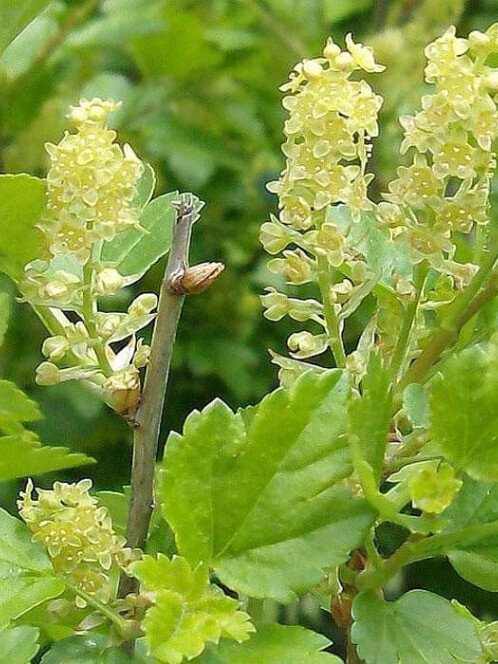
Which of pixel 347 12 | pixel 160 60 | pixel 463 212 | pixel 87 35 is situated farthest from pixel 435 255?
pixel 347 12

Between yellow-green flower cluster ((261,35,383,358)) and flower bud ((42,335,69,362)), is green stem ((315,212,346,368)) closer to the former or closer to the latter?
yellow-green flower cluster ((261,35,383,358))

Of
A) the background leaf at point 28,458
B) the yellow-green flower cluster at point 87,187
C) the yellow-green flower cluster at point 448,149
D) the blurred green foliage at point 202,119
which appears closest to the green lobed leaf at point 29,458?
the background leaf at point 28,458

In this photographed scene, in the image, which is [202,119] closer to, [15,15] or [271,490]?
[15,15]

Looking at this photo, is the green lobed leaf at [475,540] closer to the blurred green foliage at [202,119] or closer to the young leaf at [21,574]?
the young leaf at [21,574]

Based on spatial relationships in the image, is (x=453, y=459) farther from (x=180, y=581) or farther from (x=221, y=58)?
(x=221, y=58)

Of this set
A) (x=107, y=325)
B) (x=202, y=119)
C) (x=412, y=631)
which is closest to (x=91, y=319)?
(x=107, y=325)

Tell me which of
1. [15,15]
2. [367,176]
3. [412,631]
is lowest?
[412,631]

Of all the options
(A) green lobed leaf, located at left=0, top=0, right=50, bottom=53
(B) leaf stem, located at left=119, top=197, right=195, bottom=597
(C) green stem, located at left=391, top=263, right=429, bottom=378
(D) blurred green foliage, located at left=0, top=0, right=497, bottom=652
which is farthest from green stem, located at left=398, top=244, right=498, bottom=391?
(D) blurred green foliage, located at left=0, top=0, right=497, bottom=652
